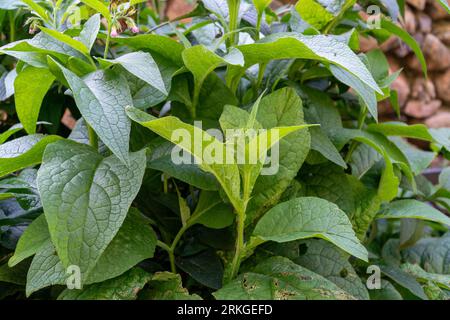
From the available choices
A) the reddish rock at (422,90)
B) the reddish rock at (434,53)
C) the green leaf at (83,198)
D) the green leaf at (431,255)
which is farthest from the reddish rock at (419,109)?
the green leaf at (83,198)

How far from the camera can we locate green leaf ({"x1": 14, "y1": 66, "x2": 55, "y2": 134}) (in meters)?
0.53

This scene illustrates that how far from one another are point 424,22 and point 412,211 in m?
2.00

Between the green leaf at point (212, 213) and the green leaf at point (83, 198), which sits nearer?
the green leaf at point (83, 198)

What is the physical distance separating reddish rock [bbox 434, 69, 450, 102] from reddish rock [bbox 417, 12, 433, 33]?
243 millimetres

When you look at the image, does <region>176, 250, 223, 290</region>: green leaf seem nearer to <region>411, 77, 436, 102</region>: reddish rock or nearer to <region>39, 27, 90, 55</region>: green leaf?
<region>39, 27, 90, 55</region>: green leaf

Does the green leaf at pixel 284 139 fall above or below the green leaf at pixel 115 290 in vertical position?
above

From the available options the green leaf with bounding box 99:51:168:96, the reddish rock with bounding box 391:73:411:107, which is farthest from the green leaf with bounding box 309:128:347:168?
the reddish rock with bounding box 391:73:411:107

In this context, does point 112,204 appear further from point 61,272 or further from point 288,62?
point 288,62

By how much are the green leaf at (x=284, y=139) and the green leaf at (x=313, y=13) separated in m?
0.16

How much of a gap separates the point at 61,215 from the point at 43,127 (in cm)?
43

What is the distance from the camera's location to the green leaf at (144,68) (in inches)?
19.1

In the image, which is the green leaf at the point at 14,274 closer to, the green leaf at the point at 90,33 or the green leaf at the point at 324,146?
the green leaf at the point at 90,33
